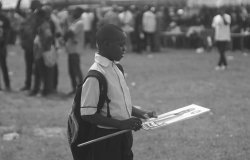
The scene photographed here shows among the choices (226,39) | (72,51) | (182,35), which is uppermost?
(72,51)

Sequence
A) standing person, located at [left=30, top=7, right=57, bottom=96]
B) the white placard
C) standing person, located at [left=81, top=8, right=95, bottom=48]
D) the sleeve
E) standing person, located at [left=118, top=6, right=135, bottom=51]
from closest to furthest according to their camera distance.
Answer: the sleeve < the white placard < standing person, located at [left=30, top=7, right=57, bottom=96] < standing person, located at [left=118, top=6, right=135, bottom=51] < standing person, located at [left=81, top=8, right=95, bottom=48]

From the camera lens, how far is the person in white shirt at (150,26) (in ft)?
71.4

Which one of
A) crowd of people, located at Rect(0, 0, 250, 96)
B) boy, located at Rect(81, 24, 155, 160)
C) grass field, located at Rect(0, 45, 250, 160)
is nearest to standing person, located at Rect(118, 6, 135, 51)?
crowd of people, located at Rect(0, 0, 250, 96)

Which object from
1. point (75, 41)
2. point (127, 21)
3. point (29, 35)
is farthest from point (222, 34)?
point (127, 21)

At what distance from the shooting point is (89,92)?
12.7 feet

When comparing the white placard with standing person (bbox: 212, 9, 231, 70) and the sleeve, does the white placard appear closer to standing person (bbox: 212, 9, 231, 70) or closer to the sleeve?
the sleeve

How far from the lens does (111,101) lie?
3928 mm

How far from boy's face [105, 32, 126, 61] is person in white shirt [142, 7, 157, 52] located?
1786 cm

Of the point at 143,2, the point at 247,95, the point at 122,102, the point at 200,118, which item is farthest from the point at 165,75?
the point at 143,2

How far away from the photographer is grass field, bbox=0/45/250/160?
7.04 meters

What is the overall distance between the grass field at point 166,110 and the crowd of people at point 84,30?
26.0 inches

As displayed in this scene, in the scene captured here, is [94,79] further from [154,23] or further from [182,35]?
[182,35]

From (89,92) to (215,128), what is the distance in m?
4.63

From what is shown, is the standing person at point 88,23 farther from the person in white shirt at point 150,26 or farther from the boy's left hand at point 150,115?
the boy's left hand at point 150,115
